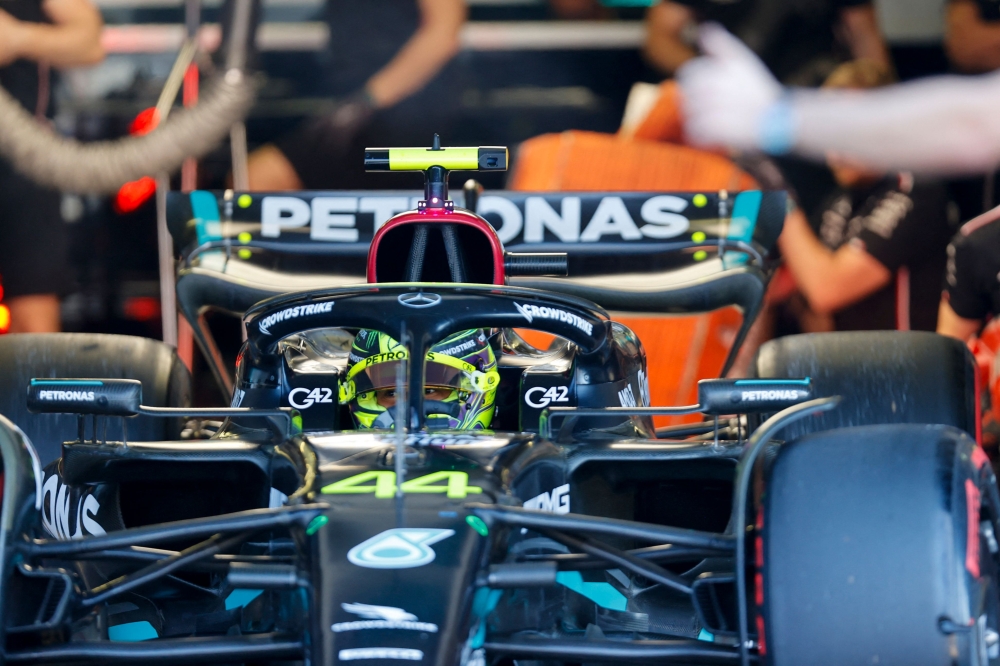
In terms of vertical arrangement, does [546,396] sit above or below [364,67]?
below

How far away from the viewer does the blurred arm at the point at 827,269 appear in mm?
5480

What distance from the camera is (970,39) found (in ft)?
17.6

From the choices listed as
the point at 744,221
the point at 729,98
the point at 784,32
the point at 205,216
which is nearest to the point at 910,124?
the point at 784,32

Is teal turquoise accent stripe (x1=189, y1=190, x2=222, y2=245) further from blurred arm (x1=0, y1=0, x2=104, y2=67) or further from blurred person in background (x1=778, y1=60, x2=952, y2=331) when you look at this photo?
blurred person in background (x1=778, y1=60, x2=952, y2=331)

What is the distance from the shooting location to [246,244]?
3928mm

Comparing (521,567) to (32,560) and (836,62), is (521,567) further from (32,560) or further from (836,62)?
(836,62)

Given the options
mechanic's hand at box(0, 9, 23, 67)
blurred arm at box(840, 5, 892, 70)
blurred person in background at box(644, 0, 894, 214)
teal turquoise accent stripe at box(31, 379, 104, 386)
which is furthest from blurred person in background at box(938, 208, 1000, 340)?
mechanic's hand at box(0, 9, 23, 67)

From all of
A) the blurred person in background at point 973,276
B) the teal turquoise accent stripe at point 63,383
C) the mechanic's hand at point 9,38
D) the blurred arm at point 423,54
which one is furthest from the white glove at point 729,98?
the teal turquoise accent stripe at point 63,383

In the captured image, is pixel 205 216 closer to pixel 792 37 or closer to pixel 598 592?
pixel 598 592

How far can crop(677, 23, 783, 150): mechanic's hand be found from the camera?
5.51m

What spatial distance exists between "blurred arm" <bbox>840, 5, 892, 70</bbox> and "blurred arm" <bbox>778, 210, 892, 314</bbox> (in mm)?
749

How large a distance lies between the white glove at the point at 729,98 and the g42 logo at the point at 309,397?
3050 mm

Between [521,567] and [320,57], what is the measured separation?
4.10 m

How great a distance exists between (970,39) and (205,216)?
11.2 ft
